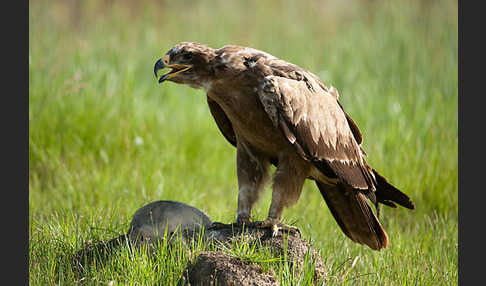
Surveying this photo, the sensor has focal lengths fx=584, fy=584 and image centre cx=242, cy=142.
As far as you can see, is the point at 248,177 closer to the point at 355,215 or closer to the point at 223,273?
the point at 355,215

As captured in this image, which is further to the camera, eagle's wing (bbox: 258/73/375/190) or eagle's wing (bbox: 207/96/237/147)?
eagle's wing (bbox: 207/96/237/147)

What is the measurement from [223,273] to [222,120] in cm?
145

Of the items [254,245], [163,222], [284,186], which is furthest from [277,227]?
[163,222]

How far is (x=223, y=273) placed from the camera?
11.6 ft

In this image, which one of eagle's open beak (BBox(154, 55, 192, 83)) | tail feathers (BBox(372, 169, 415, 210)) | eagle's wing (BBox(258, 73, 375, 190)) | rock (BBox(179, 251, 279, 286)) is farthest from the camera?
tail feathers (BBox(372, 169, 415, 210))

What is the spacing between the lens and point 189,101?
8180 mm

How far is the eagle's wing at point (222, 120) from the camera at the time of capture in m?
4.50

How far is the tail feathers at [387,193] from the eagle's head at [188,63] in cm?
155

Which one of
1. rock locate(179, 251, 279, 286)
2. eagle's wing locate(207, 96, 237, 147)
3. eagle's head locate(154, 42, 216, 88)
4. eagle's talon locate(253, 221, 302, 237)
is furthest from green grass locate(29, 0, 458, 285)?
eagle's head locate(154, 42, 216, 88)

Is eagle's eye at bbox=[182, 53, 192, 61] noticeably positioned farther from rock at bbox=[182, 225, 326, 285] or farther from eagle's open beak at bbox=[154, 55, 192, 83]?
rock at bbox=[182, 225, 326, 285]

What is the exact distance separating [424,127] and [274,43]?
11.0 ft

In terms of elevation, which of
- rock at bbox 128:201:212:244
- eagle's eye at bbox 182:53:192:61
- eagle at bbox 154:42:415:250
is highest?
eagle's eye at bbox 182:53:192:61

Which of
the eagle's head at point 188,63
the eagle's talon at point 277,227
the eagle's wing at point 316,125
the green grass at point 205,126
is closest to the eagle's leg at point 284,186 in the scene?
the eagle's talon at point 277,227

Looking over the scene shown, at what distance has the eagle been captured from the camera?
3965mm
